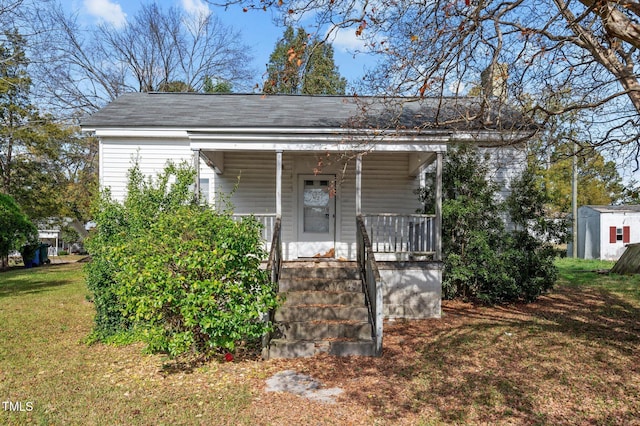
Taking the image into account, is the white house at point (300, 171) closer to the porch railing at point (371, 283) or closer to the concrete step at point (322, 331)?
the porch railing at point (371, 283)

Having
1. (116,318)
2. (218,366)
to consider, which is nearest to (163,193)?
(116,318)

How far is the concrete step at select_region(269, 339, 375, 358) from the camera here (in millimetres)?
6434

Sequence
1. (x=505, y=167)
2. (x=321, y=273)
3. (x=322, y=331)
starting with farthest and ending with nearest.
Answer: (x=505, y=167), (x=321, y=273), (x=322, y=331)

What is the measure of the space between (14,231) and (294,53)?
15.3 m

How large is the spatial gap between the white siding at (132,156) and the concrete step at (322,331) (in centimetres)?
578

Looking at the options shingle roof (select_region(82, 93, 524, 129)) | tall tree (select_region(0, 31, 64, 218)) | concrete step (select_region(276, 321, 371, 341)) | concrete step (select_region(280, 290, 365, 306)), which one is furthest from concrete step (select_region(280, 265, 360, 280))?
tall tree (select_region(0, 31, 64, 218))

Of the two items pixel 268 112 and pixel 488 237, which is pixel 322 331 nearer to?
pixel 488 237

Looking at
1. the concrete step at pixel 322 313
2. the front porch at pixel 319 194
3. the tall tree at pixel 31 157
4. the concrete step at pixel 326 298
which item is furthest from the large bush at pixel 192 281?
the tall tree at pixel 31 157

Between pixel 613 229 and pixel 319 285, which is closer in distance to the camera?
pixel 319 285

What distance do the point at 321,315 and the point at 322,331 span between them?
1.39 ft

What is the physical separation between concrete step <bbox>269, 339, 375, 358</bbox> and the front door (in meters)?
4.42

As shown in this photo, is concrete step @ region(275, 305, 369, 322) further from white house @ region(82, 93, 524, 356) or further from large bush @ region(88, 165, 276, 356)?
white house @ region(82, 93, 524, 356)

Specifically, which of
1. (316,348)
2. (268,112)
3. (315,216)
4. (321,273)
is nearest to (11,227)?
(268,112)

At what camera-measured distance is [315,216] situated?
11.0 m
